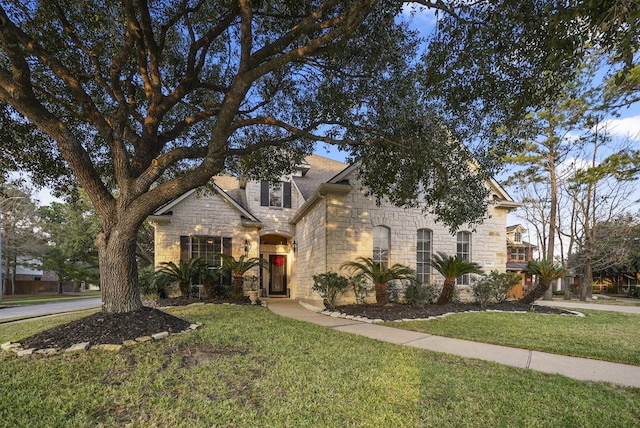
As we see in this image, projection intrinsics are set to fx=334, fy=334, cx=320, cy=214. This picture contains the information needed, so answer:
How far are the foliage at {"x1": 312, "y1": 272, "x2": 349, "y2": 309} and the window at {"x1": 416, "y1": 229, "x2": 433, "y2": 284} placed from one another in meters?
3.10

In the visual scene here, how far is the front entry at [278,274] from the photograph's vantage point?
57.3 feet

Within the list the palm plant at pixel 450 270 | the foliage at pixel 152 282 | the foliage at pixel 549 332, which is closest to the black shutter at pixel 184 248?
the foliage at pixel 152 282

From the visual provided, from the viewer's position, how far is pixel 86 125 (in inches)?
367

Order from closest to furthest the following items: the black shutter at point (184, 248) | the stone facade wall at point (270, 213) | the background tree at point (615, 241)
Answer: the black shutter at point (184, 248) < the stone facade wall at point (270, 213) < the background tree at point (615, 241)

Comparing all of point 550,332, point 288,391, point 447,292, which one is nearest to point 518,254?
point 447,292

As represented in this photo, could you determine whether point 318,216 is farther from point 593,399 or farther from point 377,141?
point 593,399

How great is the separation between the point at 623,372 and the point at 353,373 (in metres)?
3.75

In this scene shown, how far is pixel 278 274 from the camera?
17719mm

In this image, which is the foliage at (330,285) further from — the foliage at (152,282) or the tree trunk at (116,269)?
the foliage at (152,282)

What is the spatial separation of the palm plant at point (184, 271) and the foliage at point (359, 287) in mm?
5627

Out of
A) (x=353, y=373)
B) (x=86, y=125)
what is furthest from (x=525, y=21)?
(x=86, y=125)

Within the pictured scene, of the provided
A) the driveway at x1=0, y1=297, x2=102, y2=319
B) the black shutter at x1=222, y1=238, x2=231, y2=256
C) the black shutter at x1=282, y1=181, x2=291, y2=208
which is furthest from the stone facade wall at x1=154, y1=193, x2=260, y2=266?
the driveway at x1=0, y1=297, x2=102, y2=319

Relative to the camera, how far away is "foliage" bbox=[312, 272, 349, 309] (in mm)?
10159

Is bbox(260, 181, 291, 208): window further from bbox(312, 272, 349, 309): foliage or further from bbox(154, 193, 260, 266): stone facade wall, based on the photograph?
bbox(312, 272, 349, 309): foliage
